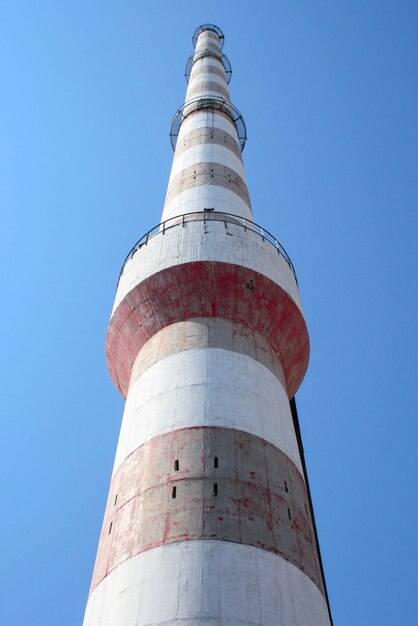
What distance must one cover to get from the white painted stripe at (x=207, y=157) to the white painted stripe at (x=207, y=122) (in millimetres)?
2333

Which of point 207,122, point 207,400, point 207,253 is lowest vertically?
point 207,400

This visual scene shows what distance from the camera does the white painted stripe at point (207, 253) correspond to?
15.8m

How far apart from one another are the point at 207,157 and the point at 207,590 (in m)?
16.9

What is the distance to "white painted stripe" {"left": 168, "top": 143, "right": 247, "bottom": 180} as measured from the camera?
22.4m

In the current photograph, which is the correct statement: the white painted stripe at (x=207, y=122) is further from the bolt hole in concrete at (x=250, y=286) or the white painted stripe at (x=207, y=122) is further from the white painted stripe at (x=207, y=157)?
the bolt hole in concrete at (x=250, y=286)

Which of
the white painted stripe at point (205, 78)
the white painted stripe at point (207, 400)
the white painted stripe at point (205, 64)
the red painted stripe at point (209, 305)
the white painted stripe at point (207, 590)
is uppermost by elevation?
the white painted stripe at point (205, 64)

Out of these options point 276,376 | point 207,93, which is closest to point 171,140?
point 207,93

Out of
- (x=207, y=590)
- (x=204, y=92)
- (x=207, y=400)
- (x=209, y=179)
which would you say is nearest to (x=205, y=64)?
(x=204, y=92)

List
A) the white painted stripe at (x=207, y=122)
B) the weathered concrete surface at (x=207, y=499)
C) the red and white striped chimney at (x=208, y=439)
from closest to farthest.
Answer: the red and white striped chimney at (x=208, y=439) < the weathered concrete surface at (x=207, y=499) < the white painted stripe at (x=207, y=122)

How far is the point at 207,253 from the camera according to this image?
1567cm

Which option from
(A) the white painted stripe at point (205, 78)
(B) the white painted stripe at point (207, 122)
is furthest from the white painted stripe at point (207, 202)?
(A) the white painted stripe at point (205, 78)

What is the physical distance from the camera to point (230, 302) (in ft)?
50.1

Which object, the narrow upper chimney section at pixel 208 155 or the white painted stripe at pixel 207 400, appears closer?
the white painted stripe at pixel 207 400

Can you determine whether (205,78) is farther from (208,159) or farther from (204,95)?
(208,159)
